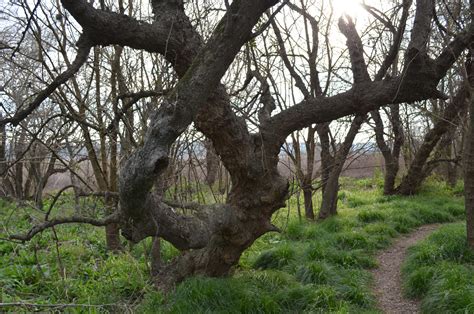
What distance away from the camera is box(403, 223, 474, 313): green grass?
4.28 m

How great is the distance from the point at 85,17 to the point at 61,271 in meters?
3.14

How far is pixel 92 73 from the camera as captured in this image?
6430mm

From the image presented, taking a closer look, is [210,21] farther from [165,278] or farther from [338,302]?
[338,302]

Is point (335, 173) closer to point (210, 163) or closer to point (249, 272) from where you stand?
point (210, 163)

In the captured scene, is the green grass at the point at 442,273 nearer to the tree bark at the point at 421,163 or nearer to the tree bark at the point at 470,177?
the tree bark at the point at 470,177

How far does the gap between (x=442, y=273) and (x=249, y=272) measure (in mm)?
2215

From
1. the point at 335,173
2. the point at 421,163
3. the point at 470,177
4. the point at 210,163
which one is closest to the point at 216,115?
the point at 210,163

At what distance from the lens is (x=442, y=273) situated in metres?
4.91

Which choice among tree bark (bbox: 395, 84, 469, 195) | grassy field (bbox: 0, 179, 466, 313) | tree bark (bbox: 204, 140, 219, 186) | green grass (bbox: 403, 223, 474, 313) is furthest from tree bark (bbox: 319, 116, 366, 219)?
tree bark (bbox: 395, 84, 469, 195)

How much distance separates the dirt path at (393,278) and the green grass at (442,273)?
0.45 ft

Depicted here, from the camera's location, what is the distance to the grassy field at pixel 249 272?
4.44 m

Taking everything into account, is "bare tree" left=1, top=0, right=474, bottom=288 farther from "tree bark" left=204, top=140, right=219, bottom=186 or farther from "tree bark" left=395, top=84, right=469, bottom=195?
"tree bark" left=395, top=84, right=469, bottom=195

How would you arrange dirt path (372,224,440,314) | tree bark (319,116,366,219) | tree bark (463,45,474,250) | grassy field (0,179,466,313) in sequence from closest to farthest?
grassy field (0,179,466,313) → dirt path (372,224,440,314) → tree bark (463,45,474,250) → tree bark (319,116,366,219)

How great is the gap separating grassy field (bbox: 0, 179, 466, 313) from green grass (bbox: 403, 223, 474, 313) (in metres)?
0.03
